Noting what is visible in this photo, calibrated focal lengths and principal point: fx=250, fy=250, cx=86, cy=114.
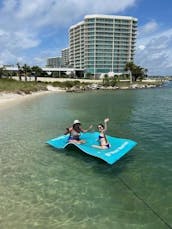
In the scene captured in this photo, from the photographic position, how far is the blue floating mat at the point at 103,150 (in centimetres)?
1173

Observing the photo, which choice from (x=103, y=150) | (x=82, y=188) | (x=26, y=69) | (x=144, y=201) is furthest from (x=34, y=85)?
(x=144, y=201)

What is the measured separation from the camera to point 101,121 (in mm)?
25172

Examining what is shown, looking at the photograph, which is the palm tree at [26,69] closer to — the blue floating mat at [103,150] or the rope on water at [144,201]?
the blue floating mat at [103,150]

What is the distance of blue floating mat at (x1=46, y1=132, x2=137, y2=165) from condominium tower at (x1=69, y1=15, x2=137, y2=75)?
5691 inches

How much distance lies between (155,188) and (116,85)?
102 metres

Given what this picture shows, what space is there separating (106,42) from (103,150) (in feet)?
508

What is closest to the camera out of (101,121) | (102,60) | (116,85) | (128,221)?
(128,221)

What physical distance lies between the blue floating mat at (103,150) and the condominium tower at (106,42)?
474 ft

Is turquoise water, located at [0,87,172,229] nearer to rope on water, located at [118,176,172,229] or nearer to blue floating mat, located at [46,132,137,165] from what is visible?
rope on water, located at [118,176,172,229]

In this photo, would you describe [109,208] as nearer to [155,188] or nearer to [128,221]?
[128,221]

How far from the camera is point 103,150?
41.8ft

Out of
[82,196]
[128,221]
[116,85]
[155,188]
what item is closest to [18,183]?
[82,196]

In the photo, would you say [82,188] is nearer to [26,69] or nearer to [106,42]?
[26,69]

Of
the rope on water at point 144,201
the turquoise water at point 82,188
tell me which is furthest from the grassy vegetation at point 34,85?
the rope on water at point 144,201
